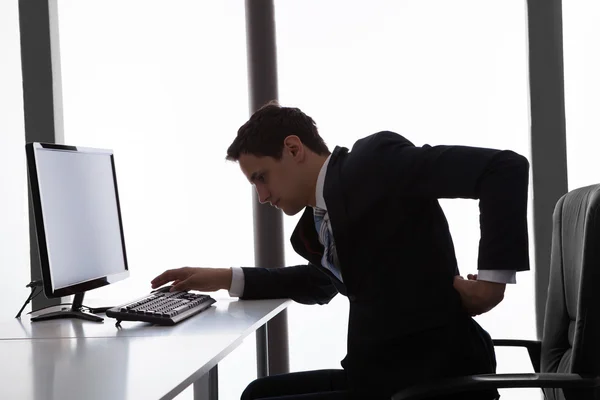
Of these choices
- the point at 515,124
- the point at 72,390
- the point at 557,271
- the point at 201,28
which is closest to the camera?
the point at 72,390

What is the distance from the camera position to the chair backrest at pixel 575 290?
50.8 inches

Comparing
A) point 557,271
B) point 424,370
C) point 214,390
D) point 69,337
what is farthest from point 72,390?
point 557,271

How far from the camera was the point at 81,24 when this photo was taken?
3.22 meters

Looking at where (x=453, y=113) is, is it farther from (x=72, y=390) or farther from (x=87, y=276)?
(x=72, y=390)

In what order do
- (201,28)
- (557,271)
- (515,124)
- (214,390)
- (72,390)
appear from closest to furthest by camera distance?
1. (72,390)
2. (557,271)
3. (214,390)
4. (515,124)
5. (201,28)

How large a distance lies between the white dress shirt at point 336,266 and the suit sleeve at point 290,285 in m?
0.02

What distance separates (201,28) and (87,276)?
4.87 ft

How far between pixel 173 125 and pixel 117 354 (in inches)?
71.7

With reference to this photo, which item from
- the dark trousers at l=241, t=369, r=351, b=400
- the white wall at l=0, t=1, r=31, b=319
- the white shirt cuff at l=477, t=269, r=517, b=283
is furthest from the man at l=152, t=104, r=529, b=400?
the white wall at l=0, t=1, r=31, b=319

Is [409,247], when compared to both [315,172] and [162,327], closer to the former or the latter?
[315,172]

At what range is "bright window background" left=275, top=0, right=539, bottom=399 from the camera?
2881 millimetres

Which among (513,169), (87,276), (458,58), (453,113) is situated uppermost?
(458,58)

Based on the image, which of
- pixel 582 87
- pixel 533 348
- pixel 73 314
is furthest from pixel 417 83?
pixel 73 314

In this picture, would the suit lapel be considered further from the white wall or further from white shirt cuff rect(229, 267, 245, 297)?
the white wall
